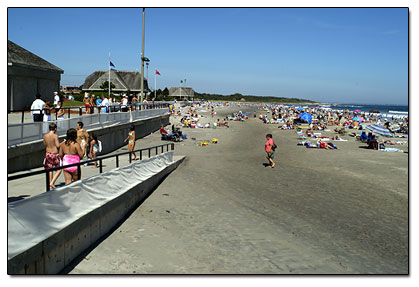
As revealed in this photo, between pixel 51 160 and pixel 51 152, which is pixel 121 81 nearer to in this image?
pixel 51 152

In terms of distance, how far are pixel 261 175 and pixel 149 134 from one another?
15.0 meters

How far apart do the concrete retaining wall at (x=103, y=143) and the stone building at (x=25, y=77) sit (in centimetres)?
420

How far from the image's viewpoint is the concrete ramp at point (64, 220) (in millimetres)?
4453

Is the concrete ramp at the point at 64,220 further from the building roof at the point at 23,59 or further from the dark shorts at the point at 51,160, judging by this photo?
the building roof at the point at 23,59

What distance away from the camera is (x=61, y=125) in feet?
45.4

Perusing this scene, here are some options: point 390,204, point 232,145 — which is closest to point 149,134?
point 232,145

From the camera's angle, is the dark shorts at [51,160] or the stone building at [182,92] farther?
the stone building at [182,92]

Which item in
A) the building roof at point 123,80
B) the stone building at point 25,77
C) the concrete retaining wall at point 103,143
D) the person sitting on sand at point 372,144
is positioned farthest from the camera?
the building roof at point 123,80

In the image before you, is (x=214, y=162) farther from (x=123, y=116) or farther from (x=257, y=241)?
(x=257, y=241)

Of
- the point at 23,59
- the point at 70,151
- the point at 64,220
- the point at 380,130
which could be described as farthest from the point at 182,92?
the point at 64,220

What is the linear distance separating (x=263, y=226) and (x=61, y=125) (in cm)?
901

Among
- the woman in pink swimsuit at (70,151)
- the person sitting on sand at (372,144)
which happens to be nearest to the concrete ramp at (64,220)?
the woman in pink swimsuit at (70,151)

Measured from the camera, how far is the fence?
34.0 ft

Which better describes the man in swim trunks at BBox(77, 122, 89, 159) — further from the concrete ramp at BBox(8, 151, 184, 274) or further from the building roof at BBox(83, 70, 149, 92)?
the building roof at BBox(83, 70, 149, 92)
